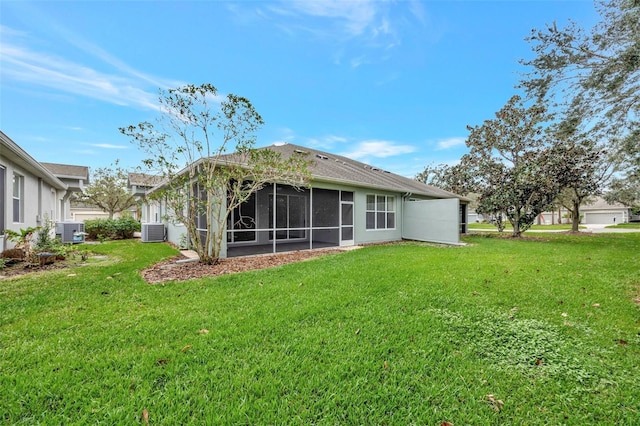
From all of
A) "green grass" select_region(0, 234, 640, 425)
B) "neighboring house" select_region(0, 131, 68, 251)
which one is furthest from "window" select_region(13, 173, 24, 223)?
"green grass" select_region(0, 234, 640, 425)

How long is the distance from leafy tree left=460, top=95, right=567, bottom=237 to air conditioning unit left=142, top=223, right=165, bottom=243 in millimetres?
17903

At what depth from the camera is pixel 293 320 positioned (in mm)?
3576

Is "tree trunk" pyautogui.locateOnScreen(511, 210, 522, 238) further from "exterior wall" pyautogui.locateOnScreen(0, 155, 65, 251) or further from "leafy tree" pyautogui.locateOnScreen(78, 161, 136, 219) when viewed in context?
"leafy tree" pyautogui.locateOnScreen(78, 161, 136, 219)

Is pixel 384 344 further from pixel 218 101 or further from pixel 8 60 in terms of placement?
pixel 8 60

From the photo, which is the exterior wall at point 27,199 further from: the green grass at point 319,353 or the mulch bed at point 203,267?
the mulch bed at point 203,267

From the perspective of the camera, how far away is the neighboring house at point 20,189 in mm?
7414

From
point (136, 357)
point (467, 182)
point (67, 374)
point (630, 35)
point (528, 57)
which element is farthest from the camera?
point (467, 182)

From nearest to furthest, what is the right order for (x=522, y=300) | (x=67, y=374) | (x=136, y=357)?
(x=67, y=374) → (x=136, y=357) → (x=522, y=300)

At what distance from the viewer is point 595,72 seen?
6633 millimetres

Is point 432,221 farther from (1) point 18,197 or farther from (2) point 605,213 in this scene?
(2) point 605,213

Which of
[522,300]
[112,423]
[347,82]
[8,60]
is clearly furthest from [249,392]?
[347,82]

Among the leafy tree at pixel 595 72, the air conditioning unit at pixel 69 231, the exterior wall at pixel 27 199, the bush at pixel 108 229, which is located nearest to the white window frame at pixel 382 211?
the leafy tree at pixel 595 72

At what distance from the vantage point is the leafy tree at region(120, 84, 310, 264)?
6.59m

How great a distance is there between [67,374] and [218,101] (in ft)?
19.5
